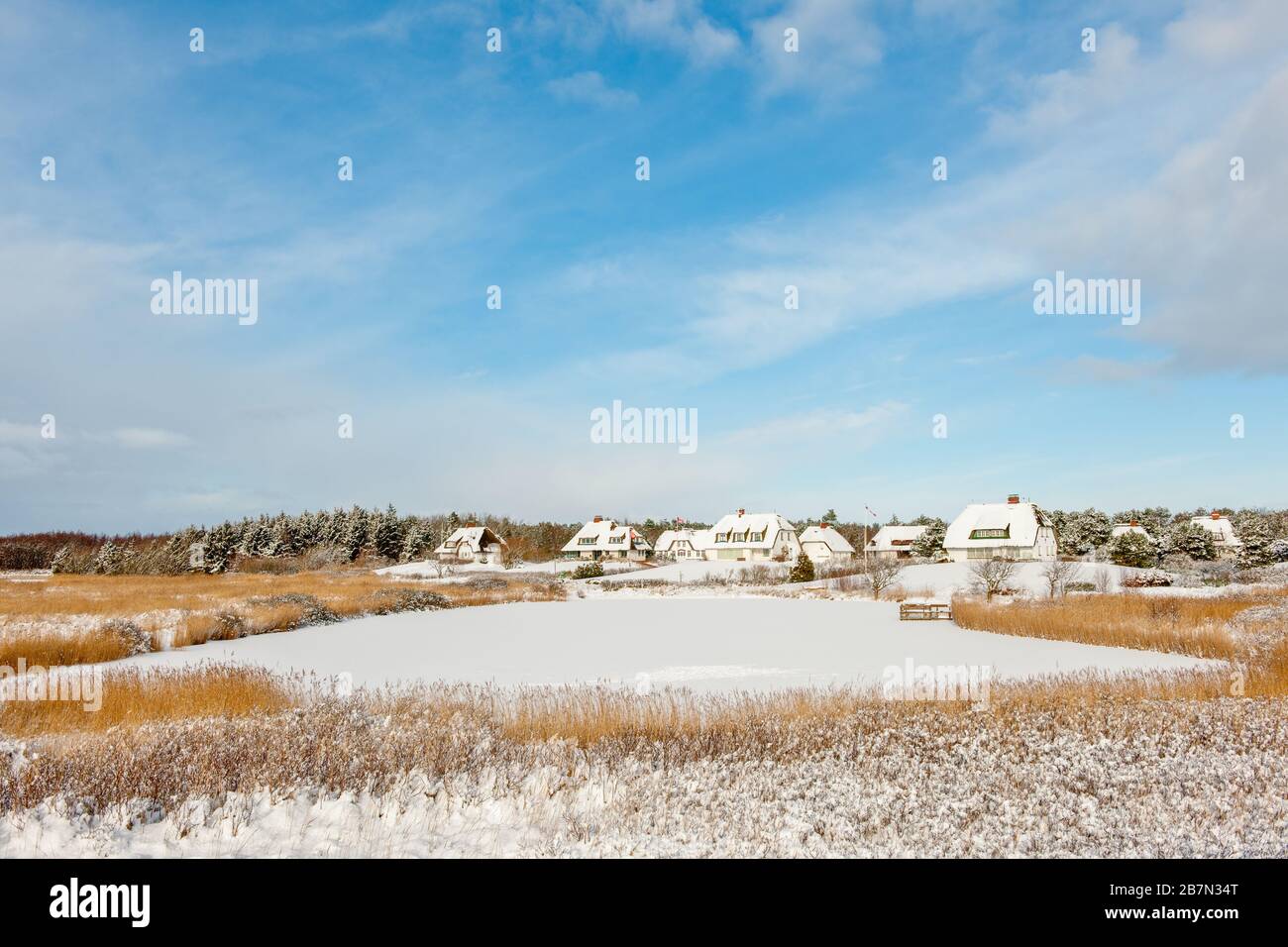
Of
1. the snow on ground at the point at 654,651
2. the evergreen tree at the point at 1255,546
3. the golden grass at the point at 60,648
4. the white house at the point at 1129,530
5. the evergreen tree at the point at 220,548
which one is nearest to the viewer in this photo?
the snow on ground at the point at 654,651

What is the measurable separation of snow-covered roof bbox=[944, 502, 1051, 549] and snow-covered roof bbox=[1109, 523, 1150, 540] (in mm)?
6540

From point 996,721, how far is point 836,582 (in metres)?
38.6

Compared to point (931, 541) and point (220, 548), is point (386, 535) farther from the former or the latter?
point (931, 541)

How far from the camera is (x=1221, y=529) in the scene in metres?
78.4

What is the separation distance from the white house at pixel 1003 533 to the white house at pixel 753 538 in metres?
21.9

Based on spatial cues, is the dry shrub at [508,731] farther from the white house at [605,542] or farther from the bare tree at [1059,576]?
the white house at [605,542]

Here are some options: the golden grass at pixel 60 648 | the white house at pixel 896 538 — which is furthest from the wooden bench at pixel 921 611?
the white house at pixel 896 538

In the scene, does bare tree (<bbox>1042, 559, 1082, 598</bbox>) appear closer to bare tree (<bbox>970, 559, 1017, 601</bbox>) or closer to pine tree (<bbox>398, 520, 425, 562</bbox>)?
bare tree (<bbox>970, 559, 1017, 601</bbox>)

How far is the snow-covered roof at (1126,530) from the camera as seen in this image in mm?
64012

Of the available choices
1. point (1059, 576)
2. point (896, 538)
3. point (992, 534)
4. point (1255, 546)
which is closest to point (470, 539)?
point (896, 538)

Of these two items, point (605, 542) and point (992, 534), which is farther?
point (605, 542)

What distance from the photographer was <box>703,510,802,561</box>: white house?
287 ft

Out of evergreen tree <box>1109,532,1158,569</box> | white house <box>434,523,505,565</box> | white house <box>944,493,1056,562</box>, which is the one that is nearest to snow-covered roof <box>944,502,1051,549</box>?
white house <box>944,493,1056,562</box>

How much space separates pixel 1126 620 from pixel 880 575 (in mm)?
22095
